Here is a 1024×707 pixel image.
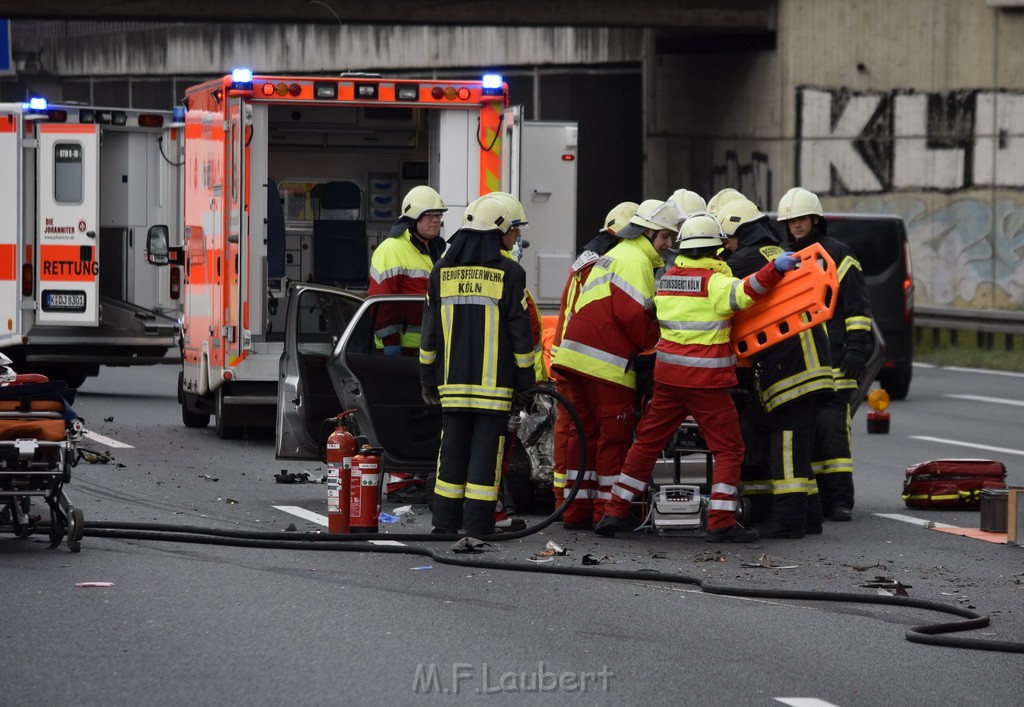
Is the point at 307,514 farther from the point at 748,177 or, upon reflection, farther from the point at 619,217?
the point at 748,177

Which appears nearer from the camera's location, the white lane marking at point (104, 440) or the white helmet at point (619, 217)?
the white helmet at point (619, 217)

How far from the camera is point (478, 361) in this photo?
9422 millimetres

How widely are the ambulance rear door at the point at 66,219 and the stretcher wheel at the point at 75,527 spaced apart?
27.2ft

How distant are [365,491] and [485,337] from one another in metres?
0.99

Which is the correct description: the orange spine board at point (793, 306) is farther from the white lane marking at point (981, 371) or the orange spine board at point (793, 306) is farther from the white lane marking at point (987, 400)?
the white lane marking at point (981, 371)

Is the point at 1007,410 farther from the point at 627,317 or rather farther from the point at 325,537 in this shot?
the point at 325,537

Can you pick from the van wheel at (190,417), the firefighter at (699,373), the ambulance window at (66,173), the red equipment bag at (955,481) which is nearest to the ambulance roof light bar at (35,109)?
the ambulance window at (66,173)

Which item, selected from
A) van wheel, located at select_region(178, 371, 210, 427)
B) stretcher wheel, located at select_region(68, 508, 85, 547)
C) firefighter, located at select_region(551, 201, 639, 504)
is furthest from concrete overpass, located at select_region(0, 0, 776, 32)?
stretcher wheel, located at select_region(68, 508, 85, 547)

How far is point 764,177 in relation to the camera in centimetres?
2705

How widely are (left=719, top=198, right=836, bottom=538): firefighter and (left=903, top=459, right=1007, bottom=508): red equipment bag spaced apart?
128 cm

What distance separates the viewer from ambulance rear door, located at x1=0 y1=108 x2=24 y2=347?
1656cm

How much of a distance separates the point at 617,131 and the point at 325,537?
884 inches

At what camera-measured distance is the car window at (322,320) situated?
11.3 meters

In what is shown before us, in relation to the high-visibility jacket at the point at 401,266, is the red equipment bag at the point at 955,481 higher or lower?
lower
